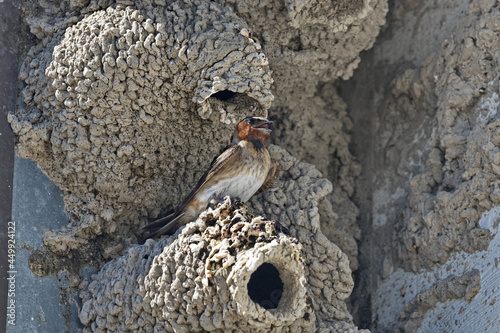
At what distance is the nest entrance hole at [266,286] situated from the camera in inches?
287

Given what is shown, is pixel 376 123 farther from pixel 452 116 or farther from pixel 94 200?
pixel 94 200

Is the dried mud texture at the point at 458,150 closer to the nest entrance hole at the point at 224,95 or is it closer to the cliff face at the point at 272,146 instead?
the cliff face at the point at 272,146

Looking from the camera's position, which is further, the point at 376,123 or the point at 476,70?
the point at 376,123

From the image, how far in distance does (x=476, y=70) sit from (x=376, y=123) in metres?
1.27

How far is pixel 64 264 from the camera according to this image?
25.4 ft

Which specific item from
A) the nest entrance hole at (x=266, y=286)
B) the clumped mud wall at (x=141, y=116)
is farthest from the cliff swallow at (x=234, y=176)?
the nest entrance hole at (x=266, y=286)

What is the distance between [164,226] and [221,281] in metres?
1.17

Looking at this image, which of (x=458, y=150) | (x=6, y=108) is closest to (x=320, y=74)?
(x=458, y=150)

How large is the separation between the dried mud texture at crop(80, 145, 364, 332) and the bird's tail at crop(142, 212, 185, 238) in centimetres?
35

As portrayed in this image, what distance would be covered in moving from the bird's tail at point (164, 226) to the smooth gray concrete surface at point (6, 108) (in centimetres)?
104

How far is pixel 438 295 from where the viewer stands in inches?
303

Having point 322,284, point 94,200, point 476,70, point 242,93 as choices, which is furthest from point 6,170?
point 476,70

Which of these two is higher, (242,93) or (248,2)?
(248,2)

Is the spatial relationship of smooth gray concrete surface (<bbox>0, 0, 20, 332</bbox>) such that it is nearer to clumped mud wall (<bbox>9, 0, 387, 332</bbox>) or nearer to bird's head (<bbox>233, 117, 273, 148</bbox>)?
clumped mud wall (<bbox>9, 0, 387, 332</bbox>)
